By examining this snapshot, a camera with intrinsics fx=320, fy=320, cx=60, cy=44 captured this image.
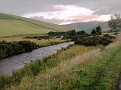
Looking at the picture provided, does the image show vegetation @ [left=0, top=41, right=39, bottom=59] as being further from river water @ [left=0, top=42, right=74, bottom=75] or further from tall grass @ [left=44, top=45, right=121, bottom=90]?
tall grass @ [left=44, top=45, right=121, bottom=90]

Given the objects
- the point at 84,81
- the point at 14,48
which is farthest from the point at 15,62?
the point at 84,81

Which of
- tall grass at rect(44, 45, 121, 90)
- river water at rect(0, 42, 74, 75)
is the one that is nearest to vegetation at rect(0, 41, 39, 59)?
river water at rect(0, 42, 74, 75)

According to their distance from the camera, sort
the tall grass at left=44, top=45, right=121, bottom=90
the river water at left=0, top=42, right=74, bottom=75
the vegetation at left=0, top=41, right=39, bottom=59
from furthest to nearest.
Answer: the vegetation at left=0, top=41, right=39, bottom=59 < the river water at left=0, top=42, right=74, bottom=75 < the tall grass at left=44, top=45, right=121, bottom=90

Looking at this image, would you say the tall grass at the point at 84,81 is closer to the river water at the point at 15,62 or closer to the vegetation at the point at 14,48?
the river water at the point at 15,62

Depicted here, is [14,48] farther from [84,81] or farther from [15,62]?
[84,81]

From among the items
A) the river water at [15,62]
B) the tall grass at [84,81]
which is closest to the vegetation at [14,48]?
the river water at [15,62]

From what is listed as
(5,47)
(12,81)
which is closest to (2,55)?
(5,47)

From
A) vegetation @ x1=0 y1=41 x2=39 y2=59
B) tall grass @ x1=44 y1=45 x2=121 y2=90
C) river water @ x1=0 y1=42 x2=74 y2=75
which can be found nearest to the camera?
tall grass @ x1=44 y1=45 x2=121 y2=90

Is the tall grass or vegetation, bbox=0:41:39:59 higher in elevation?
the tall grass

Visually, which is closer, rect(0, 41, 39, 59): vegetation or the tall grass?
the tall grass

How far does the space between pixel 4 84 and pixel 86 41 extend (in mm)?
58316

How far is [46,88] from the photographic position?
19.0m

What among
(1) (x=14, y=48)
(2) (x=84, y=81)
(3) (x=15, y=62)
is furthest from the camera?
(1) (x=14, y=48)

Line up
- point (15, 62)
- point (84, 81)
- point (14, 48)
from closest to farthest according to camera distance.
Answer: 1. point (84, 81)
2. point (15, 62)
3. point (14, 48)
